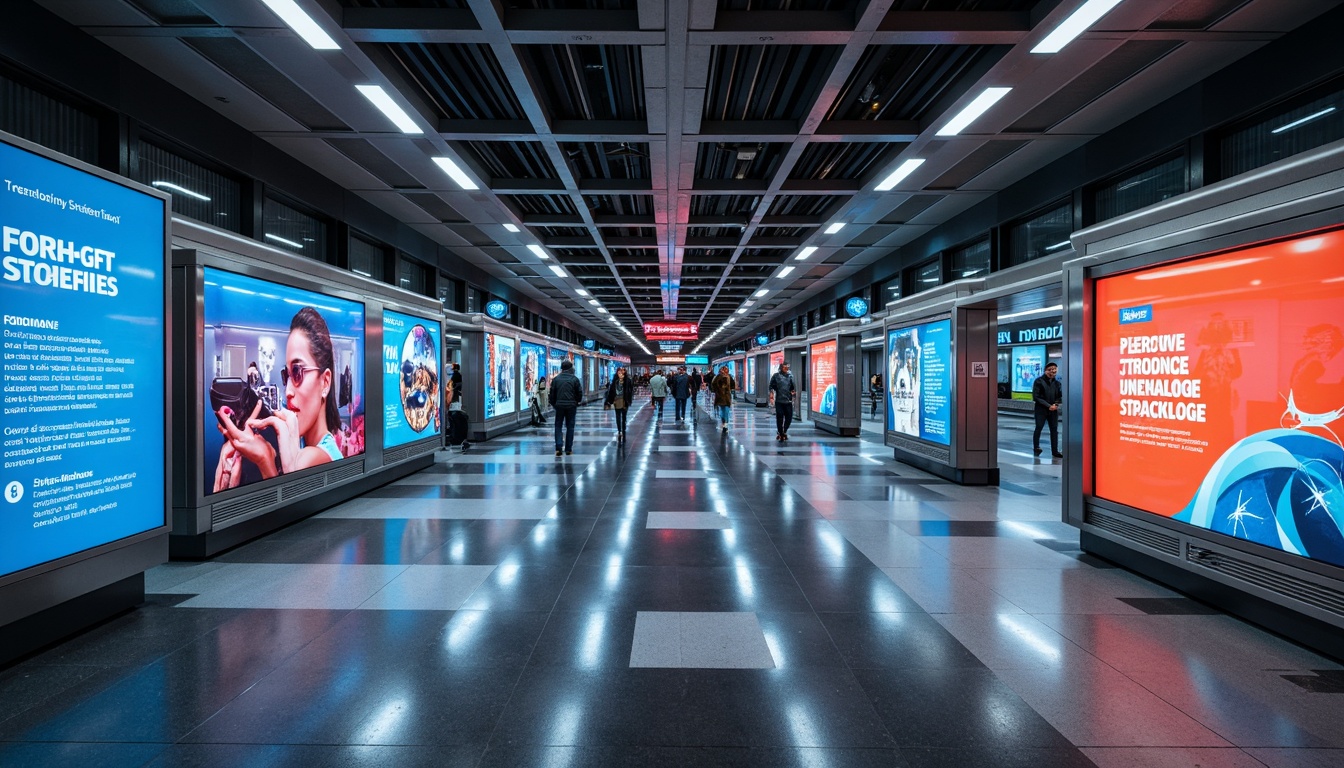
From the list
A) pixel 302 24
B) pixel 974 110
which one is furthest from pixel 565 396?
pixel 974 110

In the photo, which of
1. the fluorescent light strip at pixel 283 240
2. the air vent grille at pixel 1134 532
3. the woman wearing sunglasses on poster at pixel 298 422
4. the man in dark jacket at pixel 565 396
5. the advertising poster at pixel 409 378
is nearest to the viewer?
the air vent grille at pixel 1134 532

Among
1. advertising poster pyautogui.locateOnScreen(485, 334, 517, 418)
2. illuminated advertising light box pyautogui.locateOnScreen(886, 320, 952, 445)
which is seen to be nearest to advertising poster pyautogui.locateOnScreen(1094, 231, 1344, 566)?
illuminated advertising light box pyautogui.locateOnScreen(886, 320, 952, 445)

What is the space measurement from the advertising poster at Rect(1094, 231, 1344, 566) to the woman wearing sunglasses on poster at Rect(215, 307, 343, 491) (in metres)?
8.65

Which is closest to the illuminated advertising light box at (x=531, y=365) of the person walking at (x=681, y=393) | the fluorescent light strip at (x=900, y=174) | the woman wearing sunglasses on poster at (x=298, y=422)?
the person walking at (x=681, y=393)

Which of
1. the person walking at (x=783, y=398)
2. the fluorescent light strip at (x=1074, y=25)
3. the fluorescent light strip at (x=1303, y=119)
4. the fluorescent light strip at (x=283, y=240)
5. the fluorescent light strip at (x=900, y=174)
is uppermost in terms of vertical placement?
the fluorescent light strip at (x=900, y=174)

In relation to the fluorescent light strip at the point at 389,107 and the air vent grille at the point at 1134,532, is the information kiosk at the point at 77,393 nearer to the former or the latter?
the fluorescent light strip at the point at 389,107

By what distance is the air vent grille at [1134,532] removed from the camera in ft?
15.1

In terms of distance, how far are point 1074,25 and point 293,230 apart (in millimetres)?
10589

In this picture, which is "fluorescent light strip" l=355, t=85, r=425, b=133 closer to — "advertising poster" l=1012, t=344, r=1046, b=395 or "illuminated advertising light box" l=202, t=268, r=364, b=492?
"illuminated advertising light box" l=202, t=268, r=364, b=492

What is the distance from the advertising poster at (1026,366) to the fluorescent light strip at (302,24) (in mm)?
23756

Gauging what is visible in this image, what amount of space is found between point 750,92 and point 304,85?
202 inches

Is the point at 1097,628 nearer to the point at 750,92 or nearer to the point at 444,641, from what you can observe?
the point at 444,641

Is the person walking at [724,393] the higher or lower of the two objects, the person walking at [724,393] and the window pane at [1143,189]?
the lower

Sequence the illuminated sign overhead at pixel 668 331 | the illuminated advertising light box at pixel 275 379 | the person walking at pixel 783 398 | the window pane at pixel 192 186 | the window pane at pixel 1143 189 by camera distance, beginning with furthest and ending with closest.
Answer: the illuminated sign overhead at pixel 668 331, the person walking at pixel 783 398, the window pane at pixel 1143 189, the window pane at pixel 192 186, the illuminated advertising light box at pixel 275 379
